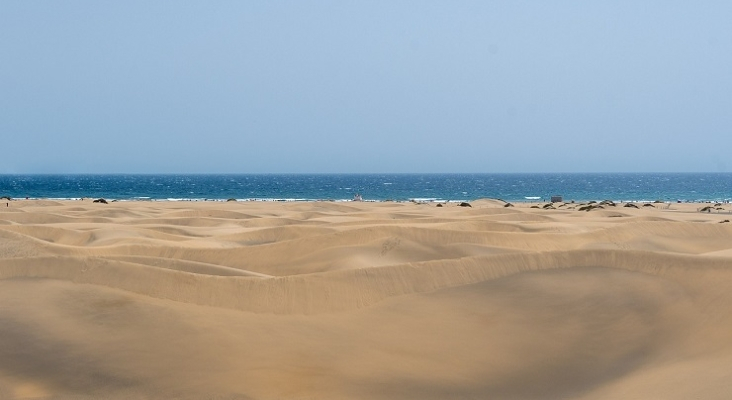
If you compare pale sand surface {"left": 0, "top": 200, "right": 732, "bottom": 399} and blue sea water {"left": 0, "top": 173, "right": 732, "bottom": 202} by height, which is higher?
pale sand surface {"left": 0, "top": 200, "right": 732, "bottom": 399}

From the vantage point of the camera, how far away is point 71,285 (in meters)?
5.89

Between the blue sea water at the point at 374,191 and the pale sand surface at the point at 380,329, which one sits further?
the blue sea water at the point at 374,191

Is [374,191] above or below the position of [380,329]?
below

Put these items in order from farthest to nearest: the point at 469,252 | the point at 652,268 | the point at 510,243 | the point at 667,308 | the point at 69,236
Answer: the point at 69,236 → the point at 510,243 → the point at 469,252 → the point at 652,268 → the point at 667,308

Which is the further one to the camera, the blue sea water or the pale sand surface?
the blue sea water

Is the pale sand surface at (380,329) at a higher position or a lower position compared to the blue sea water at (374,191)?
higher

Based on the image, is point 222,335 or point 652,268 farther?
point 652,268

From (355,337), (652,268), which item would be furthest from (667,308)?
(355,337)

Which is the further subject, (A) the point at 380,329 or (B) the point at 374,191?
(B) the point at 374,191

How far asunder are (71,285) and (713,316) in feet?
15.2

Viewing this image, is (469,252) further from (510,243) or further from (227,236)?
(227,236)

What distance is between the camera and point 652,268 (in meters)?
6.45

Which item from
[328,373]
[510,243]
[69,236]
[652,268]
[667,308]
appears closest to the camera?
[328,373]

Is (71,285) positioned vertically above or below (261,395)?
above
